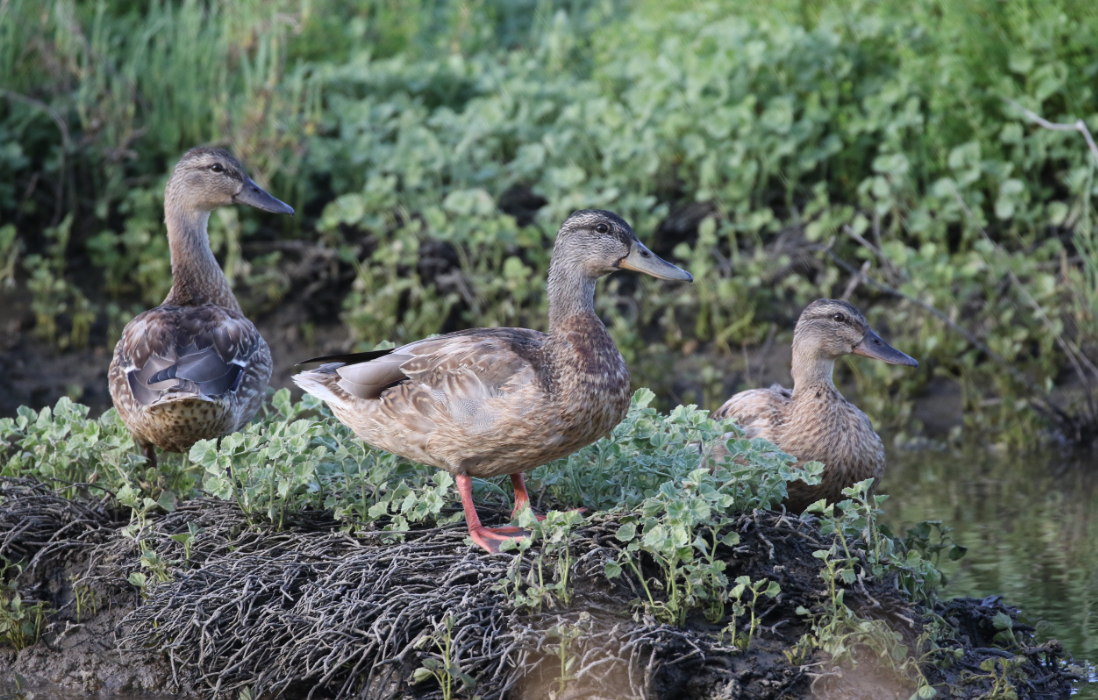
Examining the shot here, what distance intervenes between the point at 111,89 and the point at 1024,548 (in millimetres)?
6838

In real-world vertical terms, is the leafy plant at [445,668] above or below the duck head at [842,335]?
below

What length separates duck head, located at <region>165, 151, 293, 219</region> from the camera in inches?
250

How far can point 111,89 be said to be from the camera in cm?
915

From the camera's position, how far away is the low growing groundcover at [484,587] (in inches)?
158

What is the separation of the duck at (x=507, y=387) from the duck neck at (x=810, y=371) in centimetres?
121

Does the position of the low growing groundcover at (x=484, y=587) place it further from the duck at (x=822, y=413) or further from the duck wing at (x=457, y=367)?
the duck at (x=822, y=413)

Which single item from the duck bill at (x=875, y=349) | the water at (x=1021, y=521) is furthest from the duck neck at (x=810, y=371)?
the water at (x=1021, y=521)

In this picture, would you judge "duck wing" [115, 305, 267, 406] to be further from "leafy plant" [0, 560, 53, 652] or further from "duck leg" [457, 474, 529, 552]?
"duck leg" [457, 474, 529, 552]

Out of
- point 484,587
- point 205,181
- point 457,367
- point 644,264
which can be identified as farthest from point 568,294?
point 205,181

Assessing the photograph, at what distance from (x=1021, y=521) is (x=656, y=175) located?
389 centimetres

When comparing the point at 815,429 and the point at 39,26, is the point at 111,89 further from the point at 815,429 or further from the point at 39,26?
the point at 815,429

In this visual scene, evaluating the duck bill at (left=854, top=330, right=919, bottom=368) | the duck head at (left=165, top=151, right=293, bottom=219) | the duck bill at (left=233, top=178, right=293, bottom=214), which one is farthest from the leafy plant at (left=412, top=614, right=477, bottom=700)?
the duck bill at (left=233, top=178, right=293, bottom=214)

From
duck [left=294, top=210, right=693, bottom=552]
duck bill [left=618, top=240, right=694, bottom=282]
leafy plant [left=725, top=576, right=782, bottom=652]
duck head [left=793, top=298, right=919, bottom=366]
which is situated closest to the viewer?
leafy plant [left=725, top=576, right=782, bottom=652]

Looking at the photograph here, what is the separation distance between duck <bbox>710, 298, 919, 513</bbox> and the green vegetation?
1.69 m
